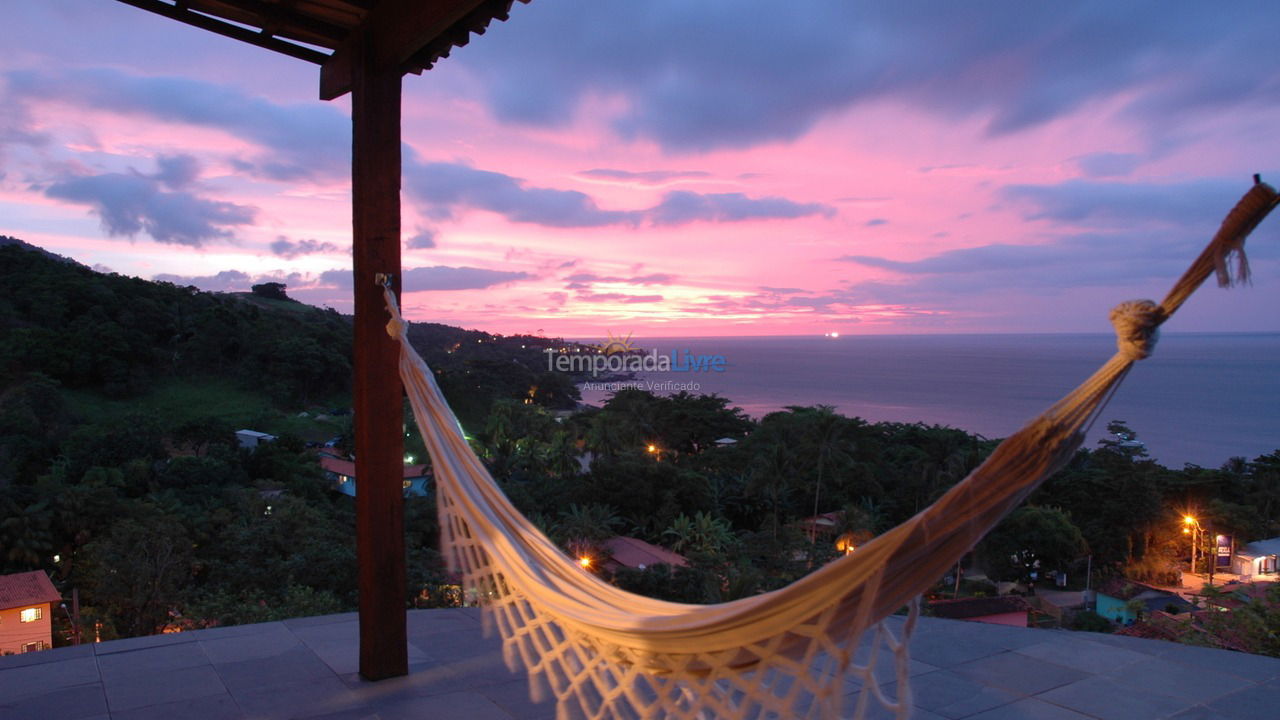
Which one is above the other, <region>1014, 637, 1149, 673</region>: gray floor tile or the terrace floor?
the terrace floor

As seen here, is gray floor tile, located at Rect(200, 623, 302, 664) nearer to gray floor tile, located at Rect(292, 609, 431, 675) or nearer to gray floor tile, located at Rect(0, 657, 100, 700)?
gray floor tile, located at Rect(292, 609, 431, 675)

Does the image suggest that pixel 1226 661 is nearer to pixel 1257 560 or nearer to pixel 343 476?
pixel 1257 560

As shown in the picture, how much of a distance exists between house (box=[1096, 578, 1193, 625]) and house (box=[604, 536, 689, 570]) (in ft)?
32.4

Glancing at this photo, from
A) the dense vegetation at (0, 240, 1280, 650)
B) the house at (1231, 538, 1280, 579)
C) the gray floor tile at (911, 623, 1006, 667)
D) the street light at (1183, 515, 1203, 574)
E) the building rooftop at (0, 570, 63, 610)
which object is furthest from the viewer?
the street light at (1183, 515, 1203, 574)

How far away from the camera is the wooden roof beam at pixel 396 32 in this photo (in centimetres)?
171

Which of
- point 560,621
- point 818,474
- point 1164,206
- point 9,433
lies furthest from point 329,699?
point 9,433

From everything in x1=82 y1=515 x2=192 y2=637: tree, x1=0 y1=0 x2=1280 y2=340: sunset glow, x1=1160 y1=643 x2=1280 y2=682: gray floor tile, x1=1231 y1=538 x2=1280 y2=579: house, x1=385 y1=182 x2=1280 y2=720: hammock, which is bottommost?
x1=1231 y1=538 x2=1280 y2=579: house

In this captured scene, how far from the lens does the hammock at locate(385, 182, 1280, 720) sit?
769 millimetres

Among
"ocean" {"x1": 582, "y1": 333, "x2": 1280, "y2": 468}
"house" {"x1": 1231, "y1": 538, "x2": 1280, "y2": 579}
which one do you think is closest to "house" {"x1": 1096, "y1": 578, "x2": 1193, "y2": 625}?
"house" {"x1": 1231, "y1": 538, "x2": 1280, "y2": 579}

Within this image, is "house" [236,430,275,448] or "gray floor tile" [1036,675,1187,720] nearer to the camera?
"gray floor tile" [1036,675,1187,720]

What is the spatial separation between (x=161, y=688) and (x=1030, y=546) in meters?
18.8

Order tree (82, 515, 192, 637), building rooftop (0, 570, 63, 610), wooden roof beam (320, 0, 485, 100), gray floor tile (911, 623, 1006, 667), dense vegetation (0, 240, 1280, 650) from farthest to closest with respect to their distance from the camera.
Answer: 1. dense vegetation (0, 240, 1280, 650)
2. building rooftop (0, 570, 63, 610)
3. tree (82, 515, 192, 637)
4. gray floor tile (911, 623, 1006, 667)
5. wooden roof beam (320, 0, 485, 100)

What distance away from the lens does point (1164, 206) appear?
254 centimetres

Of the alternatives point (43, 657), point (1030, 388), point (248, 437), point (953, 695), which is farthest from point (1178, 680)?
point (1030, 388)
